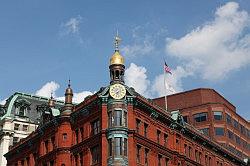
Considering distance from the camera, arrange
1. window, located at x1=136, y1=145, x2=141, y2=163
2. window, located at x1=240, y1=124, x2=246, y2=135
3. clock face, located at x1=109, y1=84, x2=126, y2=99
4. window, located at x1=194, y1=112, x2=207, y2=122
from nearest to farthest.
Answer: clock face, located at x1=109, y1=84, x2=126, y2=99
window, located at x1=136, y1=145, x2=141, y2=163
window, located at x1=194, y1=112, x2=207, y2=122
window, located at x1=240, y1=124, x2=246, y2=135

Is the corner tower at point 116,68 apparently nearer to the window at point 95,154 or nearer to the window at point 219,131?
the window at point 95,154

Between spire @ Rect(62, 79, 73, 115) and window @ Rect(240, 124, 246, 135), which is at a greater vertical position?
window @ Rect(240, 124, 246, 135)

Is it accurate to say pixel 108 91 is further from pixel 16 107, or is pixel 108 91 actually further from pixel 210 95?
pixel 210 95

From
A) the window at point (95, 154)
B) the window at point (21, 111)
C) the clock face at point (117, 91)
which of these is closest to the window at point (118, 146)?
the window at point (95, 154)

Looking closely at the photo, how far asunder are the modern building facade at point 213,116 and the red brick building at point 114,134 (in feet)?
137

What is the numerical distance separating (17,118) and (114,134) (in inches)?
1840

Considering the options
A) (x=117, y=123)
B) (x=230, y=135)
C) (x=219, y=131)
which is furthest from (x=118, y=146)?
(x=230, y=135)

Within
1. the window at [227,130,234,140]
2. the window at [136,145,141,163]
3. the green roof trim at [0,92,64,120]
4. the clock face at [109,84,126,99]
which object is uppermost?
the green roof trim at [0,92,64,120]

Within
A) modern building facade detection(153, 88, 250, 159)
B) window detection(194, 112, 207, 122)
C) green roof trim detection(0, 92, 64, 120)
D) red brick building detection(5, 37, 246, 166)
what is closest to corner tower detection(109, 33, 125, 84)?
red brick building detection(5, 37, 246, 166)

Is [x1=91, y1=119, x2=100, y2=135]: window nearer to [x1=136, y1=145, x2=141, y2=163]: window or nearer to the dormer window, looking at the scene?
the dormer window

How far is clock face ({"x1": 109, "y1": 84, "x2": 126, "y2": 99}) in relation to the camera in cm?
7227

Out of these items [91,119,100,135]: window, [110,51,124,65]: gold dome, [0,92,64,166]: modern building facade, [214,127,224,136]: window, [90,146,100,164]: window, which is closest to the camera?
[90,146,100,164]: window

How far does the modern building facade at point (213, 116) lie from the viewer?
438ft

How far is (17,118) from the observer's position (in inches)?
4409
